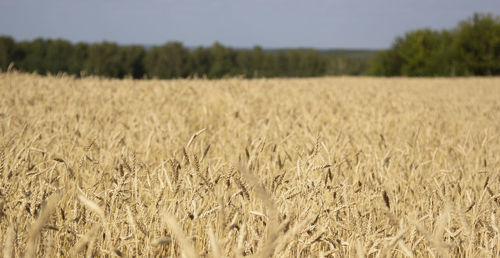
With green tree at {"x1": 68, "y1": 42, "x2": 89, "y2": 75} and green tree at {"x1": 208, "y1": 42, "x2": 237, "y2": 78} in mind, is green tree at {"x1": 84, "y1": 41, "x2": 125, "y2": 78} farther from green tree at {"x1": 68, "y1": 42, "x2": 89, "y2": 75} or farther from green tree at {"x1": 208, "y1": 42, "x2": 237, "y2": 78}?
green tree at {"x1": 208, "y1": 42, "x2": 237, "y2": 78}

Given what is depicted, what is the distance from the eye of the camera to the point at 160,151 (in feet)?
8.20

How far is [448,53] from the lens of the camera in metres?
38.6

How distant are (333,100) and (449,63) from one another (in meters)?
38.3

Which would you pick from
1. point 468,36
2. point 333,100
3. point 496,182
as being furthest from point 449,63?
point 496,182

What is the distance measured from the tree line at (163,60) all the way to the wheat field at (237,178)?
3046cm

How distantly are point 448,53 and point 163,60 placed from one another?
3053 cm

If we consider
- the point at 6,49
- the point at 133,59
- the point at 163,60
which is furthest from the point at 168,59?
the point at 6,49

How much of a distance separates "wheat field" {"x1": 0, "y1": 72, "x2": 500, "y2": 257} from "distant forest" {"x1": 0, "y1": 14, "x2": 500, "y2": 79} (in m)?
29.6

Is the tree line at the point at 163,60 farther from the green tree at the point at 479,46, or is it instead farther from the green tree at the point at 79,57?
the green tree at the point at 479,46

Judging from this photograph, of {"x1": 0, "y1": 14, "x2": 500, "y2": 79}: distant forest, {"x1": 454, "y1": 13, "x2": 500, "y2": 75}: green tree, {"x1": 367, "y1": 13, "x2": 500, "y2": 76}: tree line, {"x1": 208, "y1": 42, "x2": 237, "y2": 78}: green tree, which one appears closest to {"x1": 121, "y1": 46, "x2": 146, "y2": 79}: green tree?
{"x1": 0, "y1": 14, "x2": 500, "y2": 79}: distant forest

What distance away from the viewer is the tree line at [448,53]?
36.3m

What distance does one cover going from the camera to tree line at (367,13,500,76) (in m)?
36.3

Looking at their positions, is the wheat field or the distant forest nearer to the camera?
the wheat field

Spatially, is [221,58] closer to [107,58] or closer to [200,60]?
[200,60]
